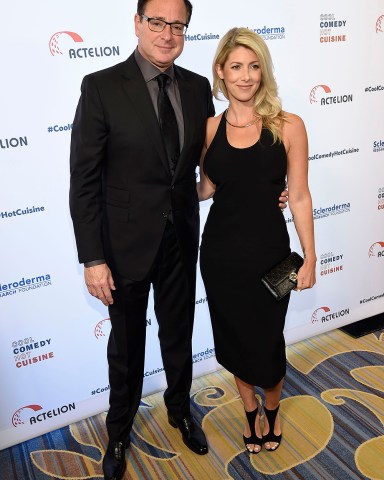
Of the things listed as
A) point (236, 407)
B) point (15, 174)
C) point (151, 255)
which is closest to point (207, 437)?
point (236, 407)

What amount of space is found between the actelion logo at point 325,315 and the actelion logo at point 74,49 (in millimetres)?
2273

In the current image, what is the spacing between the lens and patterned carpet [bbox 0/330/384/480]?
2588mm

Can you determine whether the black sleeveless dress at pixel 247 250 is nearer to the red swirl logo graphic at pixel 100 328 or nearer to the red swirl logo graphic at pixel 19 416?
the red swirl logo graphic at pixel 100 328

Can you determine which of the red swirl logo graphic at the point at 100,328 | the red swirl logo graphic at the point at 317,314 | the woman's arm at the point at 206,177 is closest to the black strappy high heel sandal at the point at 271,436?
the red swirl logo graphic at the point at 100,328

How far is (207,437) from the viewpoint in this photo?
283 centimetres

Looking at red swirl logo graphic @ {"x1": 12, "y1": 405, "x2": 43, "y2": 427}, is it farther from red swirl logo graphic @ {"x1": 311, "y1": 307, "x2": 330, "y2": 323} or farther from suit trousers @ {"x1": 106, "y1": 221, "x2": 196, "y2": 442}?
red swirl logo graphic @ {"x1": 311, "y1": 307, "x2": 330, "y2": 323}

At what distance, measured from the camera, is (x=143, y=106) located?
212cm

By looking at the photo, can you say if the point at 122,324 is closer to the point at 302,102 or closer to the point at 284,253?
the point at 284,253

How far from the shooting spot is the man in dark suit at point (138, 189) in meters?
2.08

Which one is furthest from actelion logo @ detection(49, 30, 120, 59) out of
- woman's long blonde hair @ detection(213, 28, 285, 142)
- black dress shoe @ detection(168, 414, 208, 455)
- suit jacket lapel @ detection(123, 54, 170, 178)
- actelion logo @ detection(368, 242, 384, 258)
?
actelion logo @ detection(368, 242, 384, 258)

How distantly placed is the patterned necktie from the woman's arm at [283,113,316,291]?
46cm

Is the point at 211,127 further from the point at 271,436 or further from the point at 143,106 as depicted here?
the point at 271,436

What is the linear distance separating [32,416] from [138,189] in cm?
158

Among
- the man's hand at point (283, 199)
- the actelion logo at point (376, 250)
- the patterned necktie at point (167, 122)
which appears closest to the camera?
the patterned necktie at point (167, 122)
